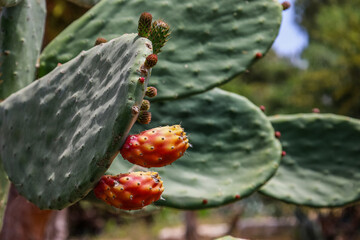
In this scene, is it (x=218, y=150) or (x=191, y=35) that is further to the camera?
(x=218, y=150)

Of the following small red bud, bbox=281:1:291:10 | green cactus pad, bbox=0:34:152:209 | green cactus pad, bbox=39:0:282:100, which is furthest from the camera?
small red bud, bbox=281:1:291:10

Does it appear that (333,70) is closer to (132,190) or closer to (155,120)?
(155,120)

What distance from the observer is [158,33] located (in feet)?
3.59

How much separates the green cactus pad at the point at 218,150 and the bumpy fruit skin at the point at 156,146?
2.16 ft

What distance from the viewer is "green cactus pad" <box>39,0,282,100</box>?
1585 millimetres

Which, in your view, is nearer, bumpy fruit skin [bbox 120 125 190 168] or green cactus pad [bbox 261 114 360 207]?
bumpy fruit skin [bbox 120 125 190 168]

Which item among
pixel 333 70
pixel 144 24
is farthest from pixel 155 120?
pixel 333 70

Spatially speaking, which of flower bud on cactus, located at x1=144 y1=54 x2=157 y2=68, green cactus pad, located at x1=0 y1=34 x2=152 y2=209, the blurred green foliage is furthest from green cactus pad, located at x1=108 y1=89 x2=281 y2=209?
the blurred green foliage

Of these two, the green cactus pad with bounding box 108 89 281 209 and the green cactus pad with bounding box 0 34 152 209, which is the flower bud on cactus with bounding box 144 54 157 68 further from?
the green cactus pad with bounding box 108 89 281 209

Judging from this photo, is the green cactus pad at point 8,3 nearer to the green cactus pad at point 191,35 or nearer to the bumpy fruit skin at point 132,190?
the green cactus pad at point 191,35

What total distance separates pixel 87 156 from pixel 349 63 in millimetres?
8835

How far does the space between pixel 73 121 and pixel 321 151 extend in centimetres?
146

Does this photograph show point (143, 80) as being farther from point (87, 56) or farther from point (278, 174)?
point (278, 174)

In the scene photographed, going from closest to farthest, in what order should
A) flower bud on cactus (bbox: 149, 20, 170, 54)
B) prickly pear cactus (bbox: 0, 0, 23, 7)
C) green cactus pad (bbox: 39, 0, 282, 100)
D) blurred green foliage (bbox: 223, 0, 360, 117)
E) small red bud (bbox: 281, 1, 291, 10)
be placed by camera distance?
flower bud on cactus (bbox: 149, 20, 170, 54) < prickly pear cactus (bbox: 0, 0, 23, 7) < green cactus pad (bbox: 39, 0, 282, 100) < small red bud (bbox: 281, 1, 291, 10) < blurred green foliage (bbox: 223, 0, 360, 117)
